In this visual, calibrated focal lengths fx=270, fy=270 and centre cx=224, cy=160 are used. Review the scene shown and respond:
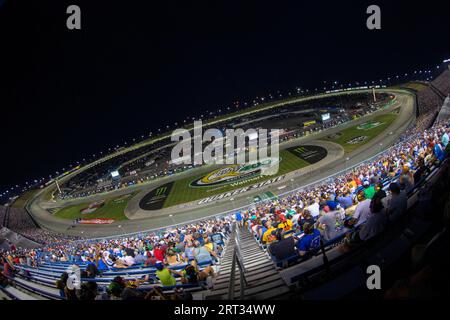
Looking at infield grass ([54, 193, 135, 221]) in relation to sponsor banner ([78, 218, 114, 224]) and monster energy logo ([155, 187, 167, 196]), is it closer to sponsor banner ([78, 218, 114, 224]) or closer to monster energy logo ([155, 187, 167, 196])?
sponsor banner ([78, 218, 114, 224])

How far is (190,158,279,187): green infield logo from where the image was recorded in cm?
4650

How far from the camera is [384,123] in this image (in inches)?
2119

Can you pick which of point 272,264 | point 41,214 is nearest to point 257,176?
point 272,264

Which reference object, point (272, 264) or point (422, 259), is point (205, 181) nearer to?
point (272, 264)

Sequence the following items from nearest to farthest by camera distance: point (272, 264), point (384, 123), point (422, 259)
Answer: point (422, 259)
point (272, 264)
point (384, 123)

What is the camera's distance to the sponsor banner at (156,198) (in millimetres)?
45244

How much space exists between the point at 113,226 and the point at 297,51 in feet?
A: 420

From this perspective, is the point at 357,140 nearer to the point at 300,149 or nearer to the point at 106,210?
the point at 300,149

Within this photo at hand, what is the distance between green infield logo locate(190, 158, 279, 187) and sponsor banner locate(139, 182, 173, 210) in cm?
552

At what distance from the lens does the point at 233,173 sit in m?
49.6

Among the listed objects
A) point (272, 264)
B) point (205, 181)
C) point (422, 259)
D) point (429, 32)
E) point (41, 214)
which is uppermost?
point (429, 32)

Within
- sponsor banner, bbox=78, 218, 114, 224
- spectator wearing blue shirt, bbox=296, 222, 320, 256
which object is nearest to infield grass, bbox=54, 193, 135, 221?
sponsor banner, bbox=78, 218, 114, 224

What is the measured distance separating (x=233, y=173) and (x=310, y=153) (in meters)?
14.5

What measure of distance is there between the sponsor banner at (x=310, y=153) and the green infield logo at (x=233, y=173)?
4.91 metres
